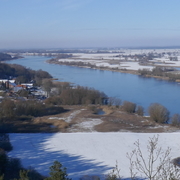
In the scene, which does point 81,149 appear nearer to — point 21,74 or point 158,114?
point 158,114

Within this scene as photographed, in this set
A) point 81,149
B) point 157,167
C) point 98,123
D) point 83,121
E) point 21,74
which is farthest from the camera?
point 21,74

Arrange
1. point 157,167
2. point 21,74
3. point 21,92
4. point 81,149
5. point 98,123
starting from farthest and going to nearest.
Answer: point 21,74
point 21,92
point 98,123
point 81,149
point 157,167

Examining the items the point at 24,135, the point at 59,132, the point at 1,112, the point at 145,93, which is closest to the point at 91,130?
the point at 59,132

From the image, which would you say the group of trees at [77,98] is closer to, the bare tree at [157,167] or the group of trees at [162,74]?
the bare tree at [157,167]

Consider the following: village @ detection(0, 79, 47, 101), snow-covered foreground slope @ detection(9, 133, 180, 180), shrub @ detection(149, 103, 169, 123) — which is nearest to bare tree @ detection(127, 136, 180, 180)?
snow-covered foreground slope @ detection(9, 133, 180, 180)

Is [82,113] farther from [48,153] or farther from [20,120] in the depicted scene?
[48,153]

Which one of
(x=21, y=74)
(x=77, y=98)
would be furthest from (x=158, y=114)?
(x=21, y=74)

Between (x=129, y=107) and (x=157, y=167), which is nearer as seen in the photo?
(x=157, y=167)

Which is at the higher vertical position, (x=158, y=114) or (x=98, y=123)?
(x=158, y=114)
